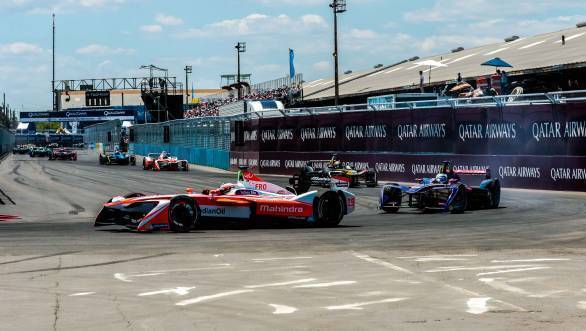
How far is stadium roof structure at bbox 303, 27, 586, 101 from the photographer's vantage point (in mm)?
45656

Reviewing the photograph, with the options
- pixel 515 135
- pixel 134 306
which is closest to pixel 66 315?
pixel 134 306

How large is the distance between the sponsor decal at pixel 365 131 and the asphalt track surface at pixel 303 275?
59.4 feet

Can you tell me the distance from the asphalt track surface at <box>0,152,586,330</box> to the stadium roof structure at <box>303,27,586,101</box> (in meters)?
25.3

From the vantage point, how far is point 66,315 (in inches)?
346

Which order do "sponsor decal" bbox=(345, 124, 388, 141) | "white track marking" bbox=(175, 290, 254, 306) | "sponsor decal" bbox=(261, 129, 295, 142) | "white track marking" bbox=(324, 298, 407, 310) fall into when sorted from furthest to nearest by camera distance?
"sponsor decal" bbox=(261, 129, 295, 142), "sponsor decal" bbox=(345, 124, 388, 141), "white track marking" bbox=(175, 290, 254, 306), "white track marking" bbox=(324, 298, 407, 310)

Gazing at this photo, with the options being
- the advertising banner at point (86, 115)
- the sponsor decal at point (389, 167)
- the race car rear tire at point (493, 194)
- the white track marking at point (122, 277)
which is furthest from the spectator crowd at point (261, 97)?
the white track marking at point (122, 277)


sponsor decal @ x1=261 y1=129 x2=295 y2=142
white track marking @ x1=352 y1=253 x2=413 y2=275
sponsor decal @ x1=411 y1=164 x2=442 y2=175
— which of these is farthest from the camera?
sponsor decal @ x1=261 y1=129 x2=295 y2=142

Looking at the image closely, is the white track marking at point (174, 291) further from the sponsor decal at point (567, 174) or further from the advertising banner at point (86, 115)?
the advertising banner at point (86, 115)

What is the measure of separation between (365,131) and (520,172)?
34.7ft

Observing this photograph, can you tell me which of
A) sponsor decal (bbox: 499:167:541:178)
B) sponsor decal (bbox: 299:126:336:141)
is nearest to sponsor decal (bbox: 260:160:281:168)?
sponsor decal (bbox: 299:126:336:141)

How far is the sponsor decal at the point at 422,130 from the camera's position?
34906 millimetres

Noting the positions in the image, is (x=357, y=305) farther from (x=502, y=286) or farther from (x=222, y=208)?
(x=222, y=208)

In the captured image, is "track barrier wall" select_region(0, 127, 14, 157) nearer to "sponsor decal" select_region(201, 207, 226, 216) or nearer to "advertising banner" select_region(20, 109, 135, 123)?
"advertising banner" select_region(20, 109, 135, 123)

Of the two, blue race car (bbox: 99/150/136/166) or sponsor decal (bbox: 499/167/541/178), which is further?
blue race car (bbox: 99/150/136/166)
